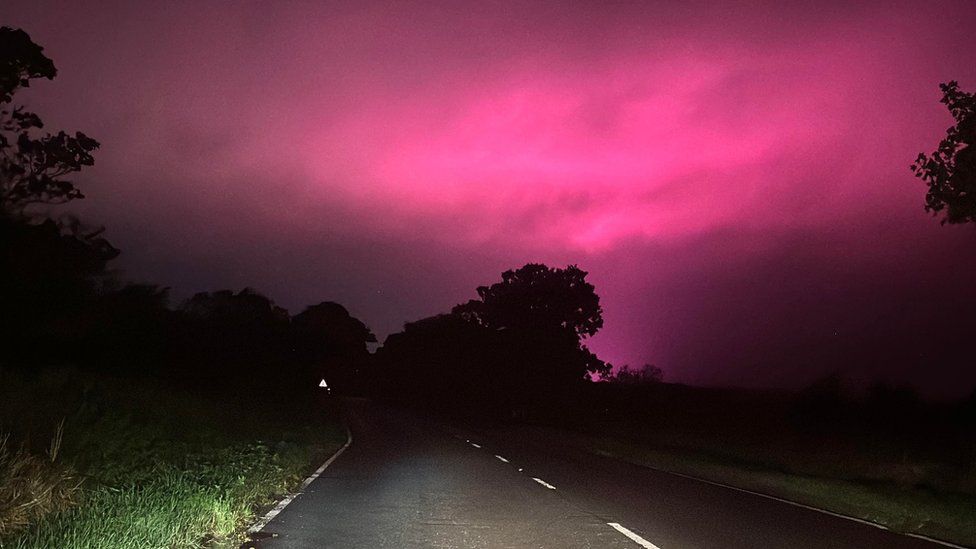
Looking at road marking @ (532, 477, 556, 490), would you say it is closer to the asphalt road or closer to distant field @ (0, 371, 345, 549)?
the asphalt road

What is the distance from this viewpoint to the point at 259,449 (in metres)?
19.3

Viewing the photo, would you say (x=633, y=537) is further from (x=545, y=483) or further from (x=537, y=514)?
(x=545, y=483)

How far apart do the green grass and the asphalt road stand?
39.8 inches

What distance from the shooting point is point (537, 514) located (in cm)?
1219

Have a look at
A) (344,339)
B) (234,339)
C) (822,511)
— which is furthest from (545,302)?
(344,339)

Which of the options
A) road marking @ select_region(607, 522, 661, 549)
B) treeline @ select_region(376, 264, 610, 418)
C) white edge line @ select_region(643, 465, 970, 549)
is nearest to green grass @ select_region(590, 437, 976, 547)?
white edge line @ select_region(643, 465, 970, 549)

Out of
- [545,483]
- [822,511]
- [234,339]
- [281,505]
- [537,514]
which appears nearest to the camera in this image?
[537,514]

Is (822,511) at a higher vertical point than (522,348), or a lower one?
lower

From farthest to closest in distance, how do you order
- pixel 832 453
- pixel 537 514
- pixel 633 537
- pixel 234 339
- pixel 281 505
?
1. pixel 234 339
2. pixel 832 453
3. pixel 281 505
4. pixel 537 514
5. pixel 633 537

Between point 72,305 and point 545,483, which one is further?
point 72,305

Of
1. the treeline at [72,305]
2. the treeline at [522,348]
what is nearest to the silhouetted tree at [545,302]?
the treeline at [522,348]

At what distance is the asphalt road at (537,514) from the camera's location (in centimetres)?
1003

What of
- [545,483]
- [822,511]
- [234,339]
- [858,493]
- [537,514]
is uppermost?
[234,339]

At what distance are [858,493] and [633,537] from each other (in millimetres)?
8634
